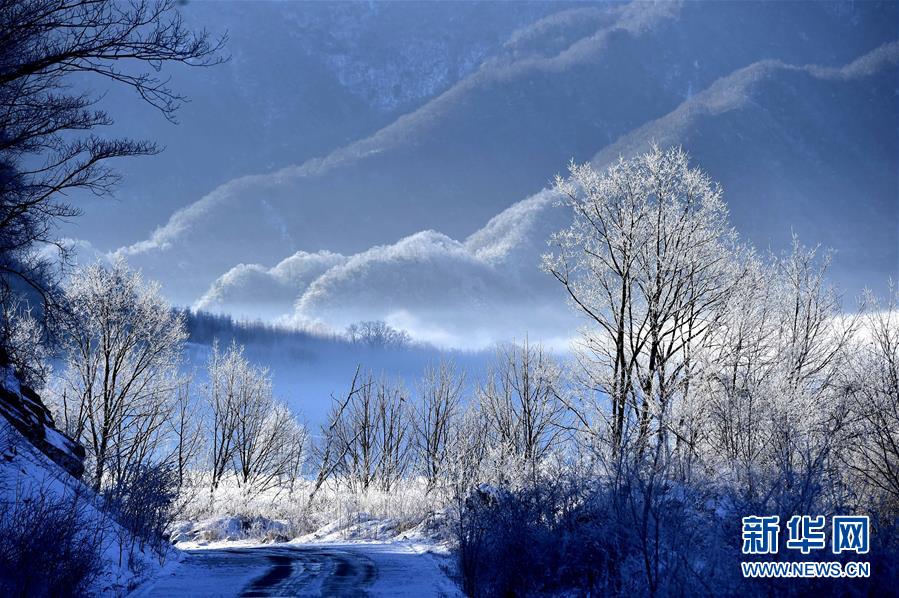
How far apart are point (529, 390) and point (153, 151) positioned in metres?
34.7

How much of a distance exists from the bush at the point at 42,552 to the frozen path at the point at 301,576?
141 centimetres

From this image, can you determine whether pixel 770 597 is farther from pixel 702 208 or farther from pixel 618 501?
pixel 702 208

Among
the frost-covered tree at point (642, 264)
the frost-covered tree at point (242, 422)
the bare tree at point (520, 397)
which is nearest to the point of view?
the frost-covered tree at point (642, 264)

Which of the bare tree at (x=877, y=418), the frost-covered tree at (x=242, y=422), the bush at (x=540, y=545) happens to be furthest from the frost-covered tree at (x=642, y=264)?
the frost-covered tree at (x=242, y=422)

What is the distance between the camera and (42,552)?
905 centimetres

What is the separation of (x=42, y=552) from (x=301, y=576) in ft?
16.7

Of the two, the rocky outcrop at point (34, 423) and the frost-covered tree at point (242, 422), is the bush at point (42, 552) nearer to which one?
the rocky outcrop at point (34, 423)

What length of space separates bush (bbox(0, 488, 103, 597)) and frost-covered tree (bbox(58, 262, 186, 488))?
26369 mm

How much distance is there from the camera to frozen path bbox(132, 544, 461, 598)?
11641 millimetres

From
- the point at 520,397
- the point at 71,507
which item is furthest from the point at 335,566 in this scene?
the point at 520,397

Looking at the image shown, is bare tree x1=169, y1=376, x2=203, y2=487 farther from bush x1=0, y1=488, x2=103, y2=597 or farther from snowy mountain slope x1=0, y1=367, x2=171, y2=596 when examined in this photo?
bush x1=0, y1=488, x2=103, y2=597

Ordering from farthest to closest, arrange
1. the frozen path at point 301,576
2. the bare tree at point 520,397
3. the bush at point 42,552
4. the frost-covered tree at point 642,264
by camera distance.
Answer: the bare tree at point 520,397 < the frost-covered tree at point 642,264 < the frozen path at point 301,576 < the bush at point 42,552

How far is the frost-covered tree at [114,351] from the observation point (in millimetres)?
36188

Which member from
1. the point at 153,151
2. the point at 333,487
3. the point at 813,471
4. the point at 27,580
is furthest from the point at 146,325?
the point at 813,471
